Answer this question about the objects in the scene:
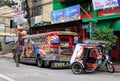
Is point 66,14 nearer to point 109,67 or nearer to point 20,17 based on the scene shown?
point 20,17

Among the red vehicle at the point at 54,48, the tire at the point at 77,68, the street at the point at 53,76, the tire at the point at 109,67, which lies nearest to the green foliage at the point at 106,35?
the red vehicle at the point at 54,48

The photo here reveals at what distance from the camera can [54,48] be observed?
22.8 m

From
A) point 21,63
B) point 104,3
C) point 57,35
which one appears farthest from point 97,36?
point 21,63

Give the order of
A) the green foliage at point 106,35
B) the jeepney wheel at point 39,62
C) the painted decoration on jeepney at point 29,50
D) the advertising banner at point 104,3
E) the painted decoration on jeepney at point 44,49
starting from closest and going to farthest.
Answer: the green foliage at point 106,35, the painted decoration on jeepney at point 44,49, the jeepney wheel at point 39,62, the advertising banner at point 104,3, the painted decoration on jeepney at point 29,50

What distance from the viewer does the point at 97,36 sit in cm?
2252

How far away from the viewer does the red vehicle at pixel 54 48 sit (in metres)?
22.7

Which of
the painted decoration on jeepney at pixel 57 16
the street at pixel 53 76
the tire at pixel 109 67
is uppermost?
the painted decoration on jeepney at pixel 57 16

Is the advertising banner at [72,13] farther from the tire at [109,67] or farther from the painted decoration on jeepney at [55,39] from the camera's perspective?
the tire at [109,67]

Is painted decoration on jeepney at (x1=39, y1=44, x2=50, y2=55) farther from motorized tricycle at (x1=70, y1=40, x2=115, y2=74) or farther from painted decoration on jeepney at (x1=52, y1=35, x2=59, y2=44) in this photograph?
motorized tricycle at (x1=70, y1=40, x2=115, y2=74)

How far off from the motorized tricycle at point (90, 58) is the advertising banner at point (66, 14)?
32.4ft

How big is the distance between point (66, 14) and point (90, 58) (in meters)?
11.5

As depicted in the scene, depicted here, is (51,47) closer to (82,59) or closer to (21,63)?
(82,59)

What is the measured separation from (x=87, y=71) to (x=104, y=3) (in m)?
7.96

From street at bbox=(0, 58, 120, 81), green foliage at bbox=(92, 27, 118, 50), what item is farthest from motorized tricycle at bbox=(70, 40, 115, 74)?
green foliage at bbox=(92, 27, 118, 50)
